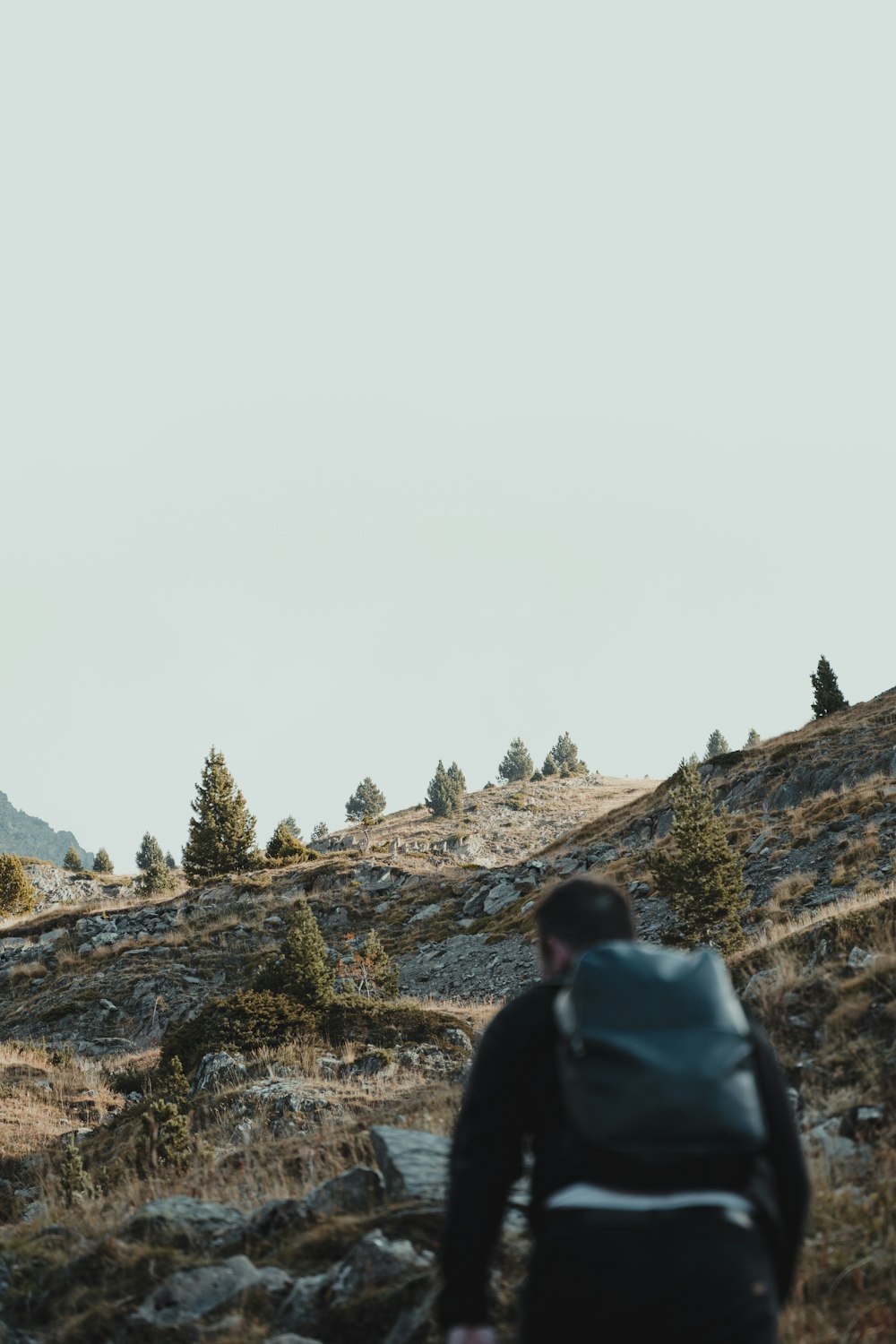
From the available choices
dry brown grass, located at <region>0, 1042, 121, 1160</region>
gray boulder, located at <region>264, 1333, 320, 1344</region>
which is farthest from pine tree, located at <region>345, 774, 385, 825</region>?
gray boulder, located at <region>264, 1333, 320, 1344</region>

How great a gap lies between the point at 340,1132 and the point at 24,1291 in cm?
345

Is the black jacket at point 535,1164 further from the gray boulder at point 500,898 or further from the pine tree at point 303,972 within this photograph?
the gray boulder at point 500,898

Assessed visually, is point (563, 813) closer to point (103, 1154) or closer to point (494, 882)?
point (494, 882)

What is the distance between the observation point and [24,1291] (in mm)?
6500

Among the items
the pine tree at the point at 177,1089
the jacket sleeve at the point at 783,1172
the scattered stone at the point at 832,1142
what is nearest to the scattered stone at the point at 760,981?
the scattered stone at the point at 832,1142

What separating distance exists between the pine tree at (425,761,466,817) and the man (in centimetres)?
8634

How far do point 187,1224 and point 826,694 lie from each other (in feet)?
164

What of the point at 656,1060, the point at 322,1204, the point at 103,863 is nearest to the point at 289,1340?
the point at 322,1204

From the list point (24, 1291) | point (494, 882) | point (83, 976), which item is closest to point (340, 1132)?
point (24, 1291)

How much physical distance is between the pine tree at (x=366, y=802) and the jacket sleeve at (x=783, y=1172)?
335ft

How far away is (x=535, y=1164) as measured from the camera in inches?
125

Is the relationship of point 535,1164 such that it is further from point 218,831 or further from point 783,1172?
point 218,831

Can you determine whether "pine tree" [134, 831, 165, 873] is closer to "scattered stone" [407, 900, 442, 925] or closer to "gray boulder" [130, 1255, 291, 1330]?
"scattered stone" [407, 900, 442, 925]

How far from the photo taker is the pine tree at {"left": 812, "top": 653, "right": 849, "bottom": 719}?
167 feet
